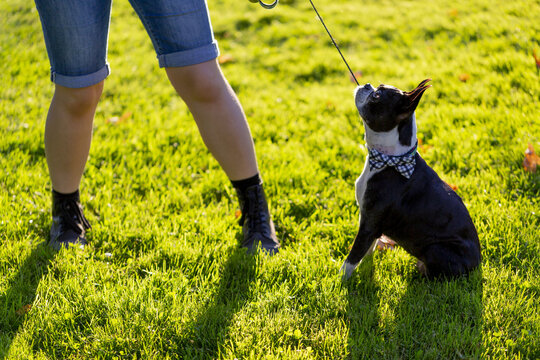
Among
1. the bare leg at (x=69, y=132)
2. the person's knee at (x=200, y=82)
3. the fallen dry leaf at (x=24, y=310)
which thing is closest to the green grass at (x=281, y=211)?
the fallen dry leaf at (x=24, y=310)

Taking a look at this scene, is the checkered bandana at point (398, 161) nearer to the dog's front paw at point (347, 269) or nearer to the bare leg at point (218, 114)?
the dog's front paw at point (347, 269)

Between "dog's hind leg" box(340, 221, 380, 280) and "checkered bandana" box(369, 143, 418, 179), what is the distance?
35cm

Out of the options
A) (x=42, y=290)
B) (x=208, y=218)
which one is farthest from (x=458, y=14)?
(x=42, y=290)

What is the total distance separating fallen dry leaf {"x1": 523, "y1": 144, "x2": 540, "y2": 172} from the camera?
12.1ft

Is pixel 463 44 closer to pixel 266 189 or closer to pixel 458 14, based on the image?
pixel 458 14

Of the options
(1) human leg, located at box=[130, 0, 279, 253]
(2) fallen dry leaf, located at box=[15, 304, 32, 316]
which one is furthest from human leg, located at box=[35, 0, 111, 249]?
(2) fallen dry leaf, located at box=[15, 304, 32, 316]

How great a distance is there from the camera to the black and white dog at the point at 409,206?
2615 mm

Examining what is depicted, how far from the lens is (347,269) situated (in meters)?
2.80

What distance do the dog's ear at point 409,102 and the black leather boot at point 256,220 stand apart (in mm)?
1100

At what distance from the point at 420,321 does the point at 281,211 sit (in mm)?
1306

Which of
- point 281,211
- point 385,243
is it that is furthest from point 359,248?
point 281,211

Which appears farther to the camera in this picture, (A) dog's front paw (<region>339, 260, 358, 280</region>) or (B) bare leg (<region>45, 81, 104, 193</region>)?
(B) bare leg (<region>45, 81, 104, 193</region>)

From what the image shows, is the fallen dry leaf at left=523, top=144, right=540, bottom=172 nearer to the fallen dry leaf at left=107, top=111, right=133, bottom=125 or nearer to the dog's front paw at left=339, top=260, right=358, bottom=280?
the dog's front paw at left=339, top=260, right=358, bottom=280

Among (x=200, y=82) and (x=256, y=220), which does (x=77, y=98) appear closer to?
(x=200, y=82)
